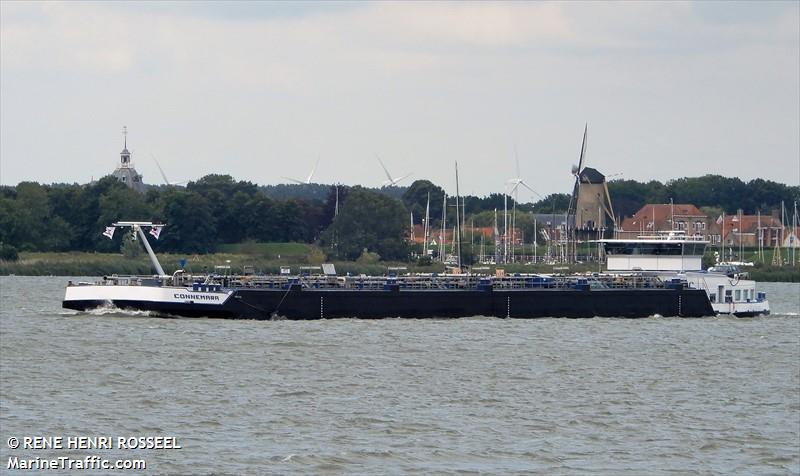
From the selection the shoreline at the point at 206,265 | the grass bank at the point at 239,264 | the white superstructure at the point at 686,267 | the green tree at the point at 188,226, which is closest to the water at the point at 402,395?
the white superstructure at the point at 686,267

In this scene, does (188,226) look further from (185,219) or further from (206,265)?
(206,265)

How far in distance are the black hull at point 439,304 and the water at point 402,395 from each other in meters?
1.23

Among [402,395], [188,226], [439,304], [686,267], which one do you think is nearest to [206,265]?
[188,226]

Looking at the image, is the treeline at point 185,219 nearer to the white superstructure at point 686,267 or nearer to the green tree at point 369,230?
the green tree at point 369,230

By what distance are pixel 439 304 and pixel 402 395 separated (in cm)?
3112

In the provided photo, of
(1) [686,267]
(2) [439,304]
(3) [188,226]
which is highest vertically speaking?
(3) [188,226]

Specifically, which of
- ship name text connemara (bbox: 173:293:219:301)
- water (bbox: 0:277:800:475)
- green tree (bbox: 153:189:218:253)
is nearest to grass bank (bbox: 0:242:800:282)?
green tree (bbox: 153:189:218:253)

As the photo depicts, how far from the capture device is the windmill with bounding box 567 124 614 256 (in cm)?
16175

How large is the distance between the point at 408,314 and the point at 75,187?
351 feet

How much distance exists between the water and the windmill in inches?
3597

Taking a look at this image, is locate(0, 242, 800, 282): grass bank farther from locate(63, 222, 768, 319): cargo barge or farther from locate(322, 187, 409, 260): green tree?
locate(63, 222, 768, 319): cargo barge

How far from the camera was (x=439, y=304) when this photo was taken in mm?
76375

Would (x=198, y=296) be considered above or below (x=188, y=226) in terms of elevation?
below

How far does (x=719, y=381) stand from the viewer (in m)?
52.1
